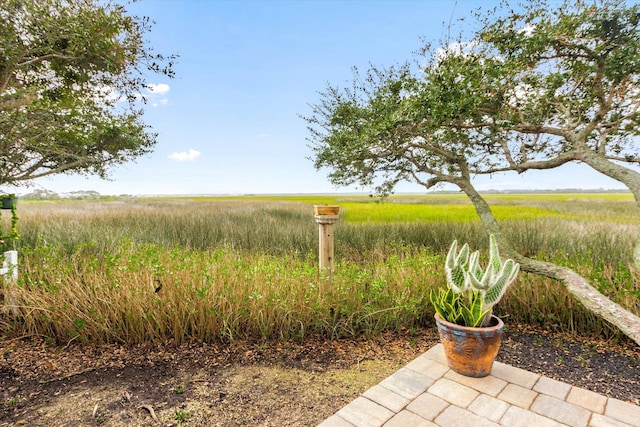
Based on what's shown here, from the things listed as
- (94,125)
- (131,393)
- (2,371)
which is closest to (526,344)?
(131,393)

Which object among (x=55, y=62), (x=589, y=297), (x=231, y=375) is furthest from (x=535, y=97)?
(x=55, y=62)

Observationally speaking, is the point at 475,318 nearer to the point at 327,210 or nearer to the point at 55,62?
the point at 327,210

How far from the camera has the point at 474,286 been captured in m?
2.24

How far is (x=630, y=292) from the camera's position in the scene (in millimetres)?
3344

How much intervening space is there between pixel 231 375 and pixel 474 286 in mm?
1978

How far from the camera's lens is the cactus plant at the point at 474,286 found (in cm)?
222

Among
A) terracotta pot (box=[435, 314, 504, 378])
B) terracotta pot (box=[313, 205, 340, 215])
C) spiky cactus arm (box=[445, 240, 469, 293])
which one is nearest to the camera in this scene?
terracotta pot (box=[435, 314, 504, 378])

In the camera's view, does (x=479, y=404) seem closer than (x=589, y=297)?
Yes

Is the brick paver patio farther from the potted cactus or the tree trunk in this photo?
the tree trunk

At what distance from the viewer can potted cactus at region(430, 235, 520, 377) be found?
86.2 inches

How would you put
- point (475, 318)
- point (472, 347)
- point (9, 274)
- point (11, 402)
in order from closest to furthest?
point (11, 402) < point (472, 347) < point (475, 318) < point (9, 274)

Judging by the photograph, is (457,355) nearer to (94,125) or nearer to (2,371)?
(2,371)

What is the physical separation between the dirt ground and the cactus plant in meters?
0.61

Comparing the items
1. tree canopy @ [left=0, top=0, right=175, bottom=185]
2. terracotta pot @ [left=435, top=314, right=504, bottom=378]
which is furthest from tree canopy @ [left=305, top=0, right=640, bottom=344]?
tree canopy @ [left=0, top=0, right=175, bottom=185]
